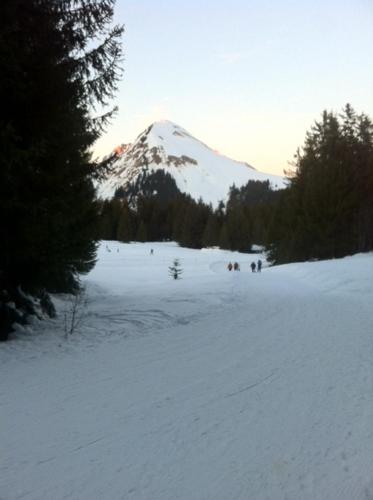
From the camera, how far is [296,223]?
112ft

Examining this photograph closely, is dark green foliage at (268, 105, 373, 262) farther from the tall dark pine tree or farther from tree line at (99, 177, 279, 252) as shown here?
tree line at (99, 177, 279, 252)

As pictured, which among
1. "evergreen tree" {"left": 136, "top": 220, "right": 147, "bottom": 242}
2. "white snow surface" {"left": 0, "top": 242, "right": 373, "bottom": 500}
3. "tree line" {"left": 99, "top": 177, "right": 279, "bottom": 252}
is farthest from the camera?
"evergreen tree" {"left": 136, "top": 220, "right": 147, "bottom": 242}

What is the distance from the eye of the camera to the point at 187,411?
4.43 m

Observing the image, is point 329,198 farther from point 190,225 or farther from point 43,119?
point 190,225

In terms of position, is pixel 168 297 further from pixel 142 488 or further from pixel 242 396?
pixel 142 488

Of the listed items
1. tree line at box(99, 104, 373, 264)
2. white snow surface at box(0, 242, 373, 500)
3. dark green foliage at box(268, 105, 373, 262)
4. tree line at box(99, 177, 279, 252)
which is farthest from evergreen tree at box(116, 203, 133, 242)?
white snow surface at box(0, 242, 373, 500)

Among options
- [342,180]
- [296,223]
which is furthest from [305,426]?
[296,223]

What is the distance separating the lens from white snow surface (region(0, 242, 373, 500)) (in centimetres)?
311

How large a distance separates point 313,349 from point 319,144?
33.3 metres

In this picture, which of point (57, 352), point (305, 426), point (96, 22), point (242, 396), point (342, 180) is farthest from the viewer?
point (342, 180)

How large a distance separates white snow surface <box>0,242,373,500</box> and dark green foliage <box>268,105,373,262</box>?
78.5 feet

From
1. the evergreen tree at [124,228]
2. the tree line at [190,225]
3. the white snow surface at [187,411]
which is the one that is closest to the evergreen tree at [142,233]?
the tree line at [190,225]

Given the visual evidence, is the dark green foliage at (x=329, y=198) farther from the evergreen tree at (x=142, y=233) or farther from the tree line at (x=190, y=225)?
the evergreen tree at (x=142, y=233)

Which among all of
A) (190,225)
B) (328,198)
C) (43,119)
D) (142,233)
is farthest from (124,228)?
(43,119)
